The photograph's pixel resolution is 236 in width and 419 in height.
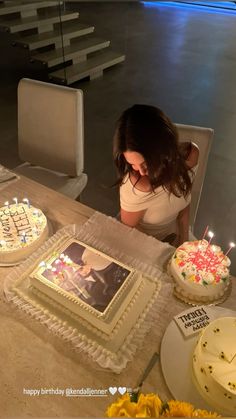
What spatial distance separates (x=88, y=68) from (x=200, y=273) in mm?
4339

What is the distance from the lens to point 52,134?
225 centimetres

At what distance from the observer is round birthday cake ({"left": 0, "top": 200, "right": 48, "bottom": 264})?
4.45ft

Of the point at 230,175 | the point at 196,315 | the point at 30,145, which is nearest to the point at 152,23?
the point at 230,175

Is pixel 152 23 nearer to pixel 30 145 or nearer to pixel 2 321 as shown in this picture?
pixel 30 145

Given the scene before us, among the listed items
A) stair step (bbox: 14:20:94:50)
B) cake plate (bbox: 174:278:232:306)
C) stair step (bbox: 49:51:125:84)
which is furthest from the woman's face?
stair step (bbox: 14:20:94:50)

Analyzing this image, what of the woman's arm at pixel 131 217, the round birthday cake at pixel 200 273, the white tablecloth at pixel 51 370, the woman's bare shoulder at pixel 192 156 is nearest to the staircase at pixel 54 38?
the woman's bare shoulder at pixel 192 156

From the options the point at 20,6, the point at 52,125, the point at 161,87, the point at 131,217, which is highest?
the point at 20,6

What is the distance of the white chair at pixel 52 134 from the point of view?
214 centimetres

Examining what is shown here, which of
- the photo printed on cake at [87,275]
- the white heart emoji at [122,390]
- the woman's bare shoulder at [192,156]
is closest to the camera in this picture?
the white heart emoji at [122,390]

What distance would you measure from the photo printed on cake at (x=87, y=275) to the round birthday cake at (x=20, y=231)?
0.16 meters

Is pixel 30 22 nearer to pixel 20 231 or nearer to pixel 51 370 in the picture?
pixel 20 231

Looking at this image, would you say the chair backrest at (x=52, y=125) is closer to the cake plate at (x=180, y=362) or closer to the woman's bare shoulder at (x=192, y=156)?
the woman's bare shoulder at (x=192, y=156)

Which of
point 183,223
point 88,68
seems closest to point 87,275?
point 183,223

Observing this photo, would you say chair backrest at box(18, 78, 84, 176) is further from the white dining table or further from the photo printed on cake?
the white dining table
